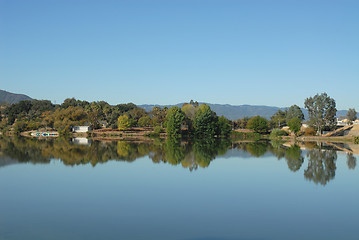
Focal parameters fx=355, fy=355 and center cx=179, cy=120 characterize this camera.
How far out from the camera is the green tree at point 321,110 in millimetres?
63269

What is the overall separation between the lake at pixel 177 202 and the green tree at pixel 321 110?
40.2 metres

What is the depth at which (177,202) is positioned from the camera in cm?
1405

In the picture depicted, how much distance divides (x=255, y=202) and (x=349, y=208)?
351cm

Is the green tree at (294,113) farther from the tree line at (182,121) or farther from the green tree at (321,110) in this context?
the green tree at (321,110)

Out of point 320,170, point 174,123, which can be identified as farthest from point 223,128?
point 320,170

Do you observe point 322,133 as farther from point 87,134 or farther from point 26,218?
point 26,218

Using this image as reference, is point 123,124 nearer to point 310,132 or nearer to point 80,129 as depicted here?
point 80,129

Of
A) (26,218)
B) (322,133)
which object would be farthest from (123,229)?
(322,133)

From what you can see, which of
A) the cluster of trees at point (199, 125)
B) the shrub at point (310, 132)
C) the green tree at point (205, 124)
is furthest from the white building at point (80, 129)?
the shrub at point (310, 132)

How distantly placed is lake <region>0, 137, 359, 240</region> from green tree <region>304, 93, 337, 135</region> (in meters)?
40.2

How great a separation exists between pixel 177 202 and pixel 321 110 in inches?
2195

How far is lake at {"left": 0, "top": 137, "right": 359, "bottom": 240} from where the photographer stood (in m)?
10.4

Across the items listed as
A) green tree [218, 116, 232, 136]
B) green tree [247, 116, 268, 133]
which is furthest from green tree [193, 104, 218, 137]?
green tree [247, 116, 268, 133]

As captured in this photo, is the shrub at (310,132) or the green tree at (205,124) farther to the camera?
the green tree at (205,124)
